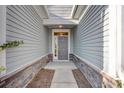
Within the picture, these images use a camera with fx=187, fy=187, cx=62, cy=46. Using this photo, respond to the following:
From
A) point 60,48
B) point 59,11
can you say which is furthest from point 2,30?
point 60,48

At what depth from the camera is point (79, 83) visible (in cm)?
563

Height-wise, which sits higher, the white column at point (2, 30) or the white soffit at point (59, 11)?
the white soffit at point (59, 11)

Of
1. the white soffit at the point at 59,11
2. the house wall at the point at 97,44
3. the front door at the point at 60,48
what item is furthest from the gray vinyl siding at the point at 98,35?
the front door at the point at 60,48

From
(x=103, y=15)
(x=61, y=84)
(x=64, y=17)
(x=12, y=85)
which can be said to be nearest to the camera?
(x=12, y=85)

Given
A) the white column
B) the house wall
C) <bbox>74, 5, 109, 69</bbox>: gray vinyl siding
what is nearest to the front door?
the house wall

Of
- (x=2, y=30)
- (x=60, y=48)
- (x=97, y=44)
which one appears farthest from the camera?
(x=60, y=48)

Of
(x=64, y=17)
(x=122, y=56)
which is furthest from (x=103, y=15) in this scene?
(x=64, y=17)

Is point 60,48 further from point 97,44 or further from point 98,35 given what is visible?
point 98,35

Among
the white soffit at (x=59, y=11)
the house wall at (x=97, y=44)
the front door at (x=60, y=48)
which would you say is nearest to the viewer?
the house wall at (x=97, y=44)

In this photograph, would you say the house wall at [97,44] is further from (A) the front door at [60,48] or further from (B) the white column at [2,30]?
(A) the front door at [60,48]
